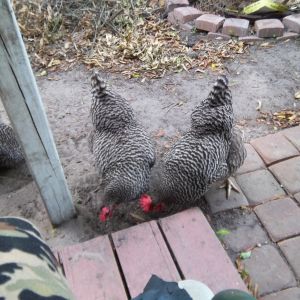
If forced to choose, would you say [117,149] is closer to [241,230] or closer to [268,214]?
[241,230]

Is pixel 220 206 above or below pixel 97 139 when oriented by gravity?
below

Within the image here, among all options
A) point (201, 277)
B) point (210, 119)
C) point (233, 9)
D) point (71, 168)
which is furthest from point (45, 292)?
point (233, 9)

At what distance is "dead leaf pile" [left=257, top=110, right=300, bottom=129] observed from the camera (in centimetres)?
282

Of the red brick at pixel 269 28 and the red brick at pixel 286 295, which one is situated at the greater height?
the red brick at pixel 269 28

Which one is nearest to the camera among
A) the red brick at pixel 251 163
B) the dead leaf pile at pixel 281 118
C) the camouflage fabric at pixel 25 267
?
the camouflage fabric at pixel 25 267

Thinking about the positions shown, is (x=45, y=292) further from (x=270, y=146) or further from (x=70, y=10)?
(x=70, y=10)

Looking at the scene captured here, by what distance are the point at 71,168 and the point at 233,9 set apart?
2.73 meters

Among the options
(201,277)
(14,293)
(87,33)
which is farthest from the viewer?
(87,33)

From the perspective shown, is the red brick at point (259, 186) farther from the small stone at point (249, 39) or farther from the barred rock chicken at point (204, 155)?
the small stone at point (249, 39)

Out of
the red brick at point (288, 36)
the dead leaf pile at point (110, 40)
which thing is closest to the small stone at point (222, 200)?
the dead leaf pile at point (110, 40)

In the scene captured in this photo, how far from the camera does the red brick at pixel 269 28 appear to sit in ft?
12.5

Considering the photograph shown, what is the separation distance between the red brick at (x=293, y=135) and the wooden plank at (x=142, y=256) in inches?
48.5

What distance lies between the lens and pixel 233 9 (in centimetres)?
419

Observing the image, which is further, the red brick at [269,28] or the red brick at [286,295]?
the red brick at [269,28]
